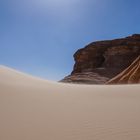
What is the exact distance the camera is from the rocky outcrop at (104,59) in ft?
152

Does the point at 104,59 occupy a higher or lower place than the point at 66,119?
higher

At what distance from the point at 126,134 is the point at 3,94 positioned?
4.20m

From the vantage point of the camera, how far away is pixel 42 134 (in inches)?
149

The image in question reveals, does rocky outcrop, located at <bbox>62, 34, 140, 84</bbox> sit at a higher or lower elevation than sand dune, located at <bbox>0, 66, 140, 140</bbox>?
higher

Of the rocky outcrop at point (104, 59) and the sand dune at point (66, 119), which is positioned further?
the rocky outcrop at point (104, 59)

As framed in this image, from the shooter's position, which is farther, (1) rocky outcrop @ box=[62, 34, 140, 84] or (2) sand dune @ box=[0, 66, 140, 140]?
(1) rocky outcrop @ box=[62, 34, 140, 84]

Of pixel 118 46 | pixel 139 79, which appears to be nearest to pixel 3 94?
pixel 139 79

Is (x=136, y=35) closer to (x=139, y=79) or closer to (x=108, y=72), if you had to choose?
(x=108, y=72)

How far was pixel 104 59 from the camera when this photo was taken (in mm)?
57781

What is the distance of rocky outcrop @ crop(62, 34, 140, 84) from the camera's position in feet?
152

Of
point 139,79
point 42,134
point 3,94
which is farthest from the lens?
point 139,79

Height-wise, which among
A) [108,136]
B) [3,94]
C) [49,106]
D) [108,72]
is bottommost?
[108,136]

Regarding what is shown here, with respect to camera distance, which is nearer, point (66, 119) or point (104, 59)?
point (66, 119)

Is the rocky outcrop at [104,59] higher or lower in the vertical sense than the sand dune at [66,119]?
higher
